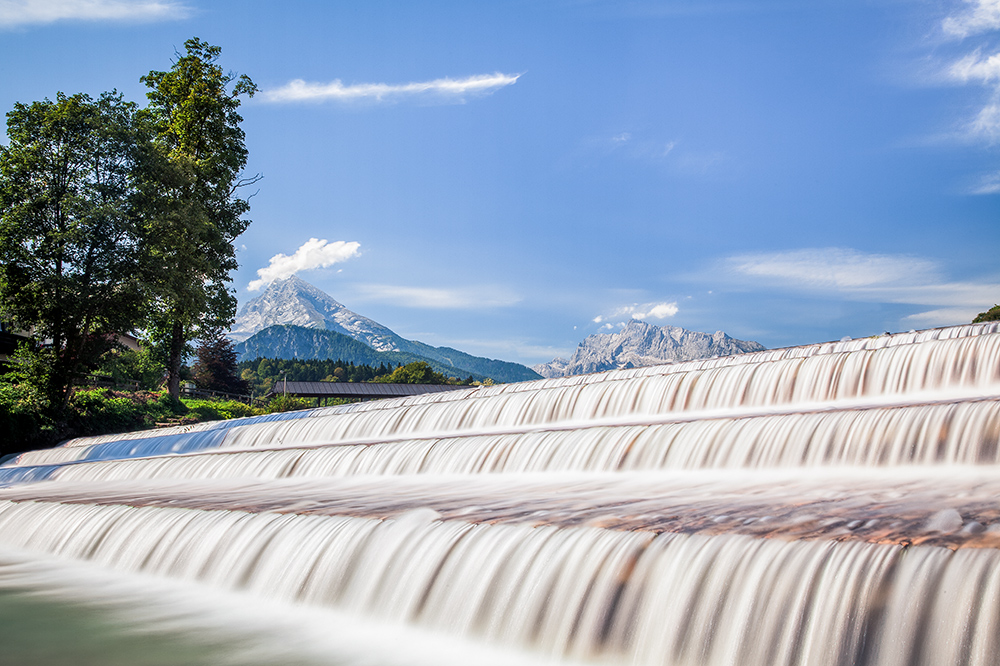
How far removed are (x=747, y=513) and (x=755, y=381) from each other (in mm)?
9824

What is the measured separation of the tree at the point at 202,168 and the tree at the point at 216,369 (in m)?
30.6

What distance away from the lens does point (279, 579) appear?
601 centimetres

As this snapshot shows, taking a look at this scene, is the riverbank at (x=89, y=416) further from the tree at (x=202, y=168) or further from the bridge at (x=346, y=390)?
the bridge at (x=346, y=390)

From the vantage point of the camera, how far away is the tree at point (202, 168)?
29.4 metres

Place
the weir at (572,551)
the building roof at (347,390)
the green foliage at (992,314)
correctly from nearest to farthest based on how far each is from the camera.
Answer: the weir at (572,551) → the green foliage at (992,314) → the building roof at (347,390)

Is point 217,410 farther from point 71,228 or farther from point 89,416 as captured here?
point 71,228

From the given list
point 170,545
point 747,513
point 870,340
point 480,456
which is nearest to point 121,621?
point 170,545

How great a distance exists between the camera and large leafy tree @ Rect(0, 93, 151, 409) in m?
23.7

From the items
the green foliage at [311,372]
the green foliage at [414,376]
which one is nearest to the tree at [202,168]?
the green foliage at [414,376]

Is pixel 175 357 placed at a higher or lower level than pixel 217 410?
higher

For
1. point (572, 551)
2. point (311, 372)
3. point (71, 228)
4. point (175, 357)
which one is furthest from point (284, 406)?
point (311, 372)

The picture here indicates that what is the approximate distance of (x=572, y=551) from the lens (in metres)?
4.82

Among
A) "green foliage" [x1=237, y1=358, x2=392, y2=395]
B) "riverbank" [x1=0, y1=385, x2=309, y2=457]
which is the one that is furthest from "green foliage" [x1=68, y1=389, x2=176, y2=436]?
"green foliage" [x1=237, y1=358, x2=392, y2=395]

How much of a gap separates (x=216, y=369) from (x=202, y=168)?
40762mm
